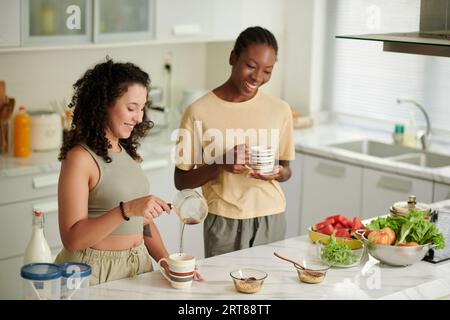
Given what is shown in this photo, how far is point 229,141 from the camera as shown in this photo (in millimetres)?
3258

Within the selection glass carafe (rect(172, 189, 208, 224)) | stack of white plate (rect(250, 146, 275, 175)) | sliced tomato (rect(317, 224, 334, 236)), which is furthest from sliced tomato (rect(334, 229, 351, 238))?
glass carafe (rect(172, 189, 208, 224))

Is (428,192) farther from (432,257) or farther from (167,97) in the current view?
(167,97)

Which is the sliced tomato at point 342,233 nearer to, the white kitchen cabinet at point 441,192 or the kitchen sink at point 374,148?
the white kitchen cabinet at point 441,192

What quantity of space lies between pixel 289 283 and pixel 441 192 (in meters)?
1.74

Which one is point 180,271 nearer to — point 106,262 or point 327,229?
point 106,262

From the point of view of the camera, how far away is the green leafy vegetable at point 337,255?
9.52ft

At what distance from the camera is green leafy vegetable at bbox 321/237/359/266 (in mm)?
2900

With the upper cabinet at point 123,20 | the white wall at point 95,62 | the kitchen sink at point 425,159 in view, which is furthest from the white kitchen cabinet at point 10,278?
the kitchen sink at point 425,159

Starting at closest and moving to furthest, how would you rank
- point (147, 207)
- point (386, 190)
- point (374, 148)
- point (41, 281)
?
point (41, 281) → point (147, 207) → point (386, 190) → point (374, 148)

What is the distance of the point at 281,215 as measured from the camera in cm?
340

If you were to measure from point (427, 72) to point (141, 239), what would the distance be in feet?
8.90

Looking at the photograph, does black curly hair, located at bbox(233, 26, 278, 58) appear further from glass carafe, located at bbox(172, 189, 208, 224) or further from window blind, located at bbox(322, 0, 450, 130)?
window blind, located at bbox(322, 0, 450, 130)

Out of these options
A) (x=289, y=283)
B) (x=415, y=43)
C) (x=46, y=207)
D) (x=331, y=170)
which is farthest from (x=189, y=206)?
(x=331, y=170)

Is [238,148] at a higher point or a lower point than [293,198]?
higher
